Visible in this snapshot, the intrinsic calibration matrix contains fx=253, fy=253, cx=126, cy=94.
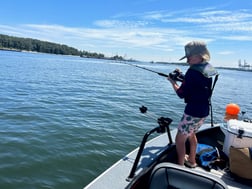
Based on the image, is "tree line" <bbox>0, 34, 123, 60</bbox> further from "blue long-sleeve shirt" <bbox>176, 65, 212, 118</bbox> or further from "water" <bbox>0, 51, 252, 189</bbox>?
"blue long-sleeve shirt" <bbox>176, 65, 212, 118</bbox>

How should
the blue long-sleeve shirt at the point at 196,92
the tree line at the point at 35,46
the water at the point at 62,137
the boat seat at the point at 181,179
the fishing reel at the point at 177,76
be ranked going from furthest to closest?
the tree line at the point at 35,46 < the water at the point at 62,137 < the fishing reel at the point at 177,76 < the blue long-sleeve shirt at the point at 196,92 < the boat seat at the point at 181,179

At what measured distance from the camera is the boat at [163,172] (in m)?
1.74

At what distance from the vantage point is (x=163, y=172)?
1.83 meters

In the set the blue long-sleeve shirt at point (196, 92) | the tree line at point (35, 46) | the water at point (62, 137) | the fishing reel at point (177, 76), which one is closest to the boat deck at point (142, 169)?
the water at point (62, 137)

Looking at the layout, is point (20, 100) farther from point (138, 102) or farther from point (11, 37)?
point (11, 37)

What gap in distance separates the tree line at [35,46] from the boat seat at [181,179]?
353 ft

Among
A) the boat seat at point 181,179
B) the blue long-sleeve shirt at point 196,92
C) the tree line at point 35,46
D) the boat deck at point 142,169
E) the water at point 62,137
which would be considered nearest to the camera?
the boat seat at point 181,179

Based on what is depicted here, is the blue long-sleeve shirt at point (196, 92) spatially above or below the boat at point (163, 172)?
above

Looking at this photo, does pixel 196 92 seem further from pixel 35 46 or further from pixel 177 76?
pixel 35 46

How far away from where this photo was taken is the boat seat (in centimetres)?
167

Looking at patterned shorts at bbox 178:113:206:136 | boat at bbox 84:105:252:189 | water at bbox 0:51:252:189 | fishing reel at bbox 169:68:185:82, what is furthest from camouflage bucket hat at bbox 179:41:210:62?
water at bbox 0:51:252:189

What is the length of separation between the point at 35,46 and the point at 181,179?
12755 cm

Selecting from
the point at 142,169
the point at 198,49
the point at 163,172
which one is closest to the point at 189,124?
the point at 142,169

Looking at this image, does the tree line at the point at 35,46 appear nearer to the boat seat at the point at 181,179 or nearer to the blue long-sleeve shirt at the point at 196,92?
the blue long-sleeve shirt at the point at 196,92
